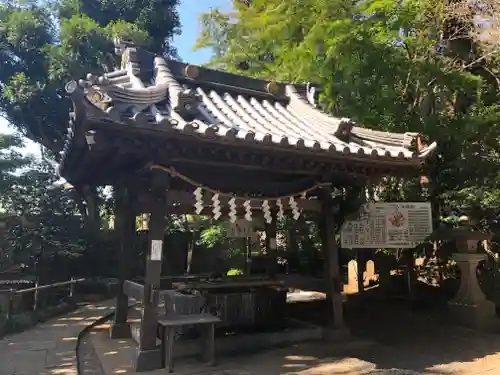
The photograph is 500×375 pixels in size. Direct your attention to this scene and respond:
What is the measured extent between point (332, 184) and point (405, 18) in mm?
4333

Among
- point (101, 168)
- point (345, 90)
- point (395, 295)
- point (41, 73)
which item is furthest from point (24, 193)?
point (395, 295)

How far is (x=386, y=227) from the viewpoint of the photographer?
25.9ft

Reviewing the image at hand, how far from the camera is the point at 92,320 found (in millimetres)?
10008

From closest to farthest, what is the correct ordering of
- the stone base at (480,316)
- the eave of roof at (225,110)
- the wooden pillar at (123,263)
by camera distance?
the eave of roof at (225,110)
the wooden pillar at (123,263)
the stone base at (480,316)

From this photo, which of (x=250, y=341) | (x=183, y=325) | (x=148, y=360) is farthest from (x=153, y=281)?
(x=250, y=341)

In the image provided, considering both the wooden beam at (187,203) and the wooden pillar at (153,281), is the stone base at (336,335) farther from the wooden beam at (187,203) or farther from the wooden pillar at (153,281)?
the wooden pillar at (153,281)

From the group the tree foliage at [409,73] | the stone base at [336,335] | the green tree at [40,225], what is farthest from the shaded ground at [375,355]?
the green tree at [40,225]

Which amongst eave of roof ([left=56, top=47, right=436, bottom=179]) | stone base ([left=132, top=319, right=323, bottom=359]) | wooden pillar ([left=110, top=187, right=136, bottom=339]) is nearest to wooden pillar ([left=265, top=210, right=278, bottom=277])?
stone base ([left=132, top=319, right=323, bottom=359])

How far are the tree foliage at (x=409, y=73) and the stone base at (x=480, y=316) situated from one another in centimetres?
181

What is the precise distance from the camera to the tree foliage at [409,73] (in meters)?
8.80

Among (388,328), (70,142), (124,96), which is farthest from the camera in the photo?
(388,328)

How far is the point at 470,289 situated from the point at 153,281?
6276 millimetres

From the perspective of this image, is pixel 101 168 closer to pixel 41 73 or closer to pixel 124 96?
pixel 124 96

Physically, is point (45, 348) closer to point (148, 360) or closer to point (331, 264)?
point (148, 360)
